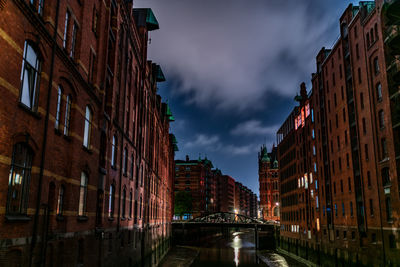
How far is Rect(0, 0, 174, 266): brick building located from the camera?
10.8 metres

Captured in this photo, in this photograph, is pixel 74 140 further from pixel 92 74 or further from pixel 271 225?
pixel 271 225

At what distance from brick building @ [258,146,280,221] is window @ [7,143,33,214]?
101m

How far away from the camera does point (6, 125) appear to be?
1029 cm

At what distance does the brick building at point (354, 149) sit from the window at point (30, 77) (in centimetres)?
2268

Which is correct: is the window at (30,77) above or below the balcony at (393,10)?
below

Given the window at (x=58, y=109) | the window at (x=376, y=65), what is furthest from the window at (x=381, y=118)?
the window at (x=58, y=109)

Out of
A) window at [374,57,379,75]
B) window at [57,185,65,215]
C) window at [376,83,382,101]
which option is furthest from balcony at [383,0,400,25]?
window at [57,185,65,215]

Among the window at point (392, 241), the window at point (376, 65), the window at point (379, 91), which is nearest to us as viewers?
the window at point (392, 241)

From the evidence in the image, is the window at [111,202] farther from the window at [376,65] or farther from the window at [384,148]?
the window at [376,65]

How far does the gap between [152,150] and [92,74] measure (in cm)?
2508

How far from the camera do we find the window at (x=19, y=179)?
10992 millimetres

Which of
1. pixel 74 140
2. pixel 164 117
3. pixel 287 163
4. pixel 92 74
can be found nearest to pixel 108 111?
pixel 92 74

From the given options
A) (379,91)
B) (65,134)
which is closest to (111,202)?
(65,134)

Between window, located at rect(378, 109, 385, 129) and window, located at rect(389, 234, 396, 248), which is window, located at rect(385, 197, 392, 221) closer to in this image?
window, located at rect(389, 234, 396, 248)
